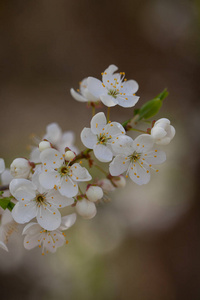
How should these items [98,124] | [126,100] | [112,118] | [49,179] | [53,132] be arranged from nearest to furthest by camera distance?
[49,179] → [98,124] → [126,100] → [53,132] → [112,118]

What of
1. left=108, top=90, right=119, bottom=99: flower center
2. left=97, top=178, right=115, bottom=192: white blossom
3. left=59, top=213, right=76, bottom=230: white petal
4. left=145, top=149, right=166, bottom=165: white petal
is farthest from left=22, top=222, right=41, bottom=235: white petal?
left=108, top=90, right=119, bottom=99: flower center

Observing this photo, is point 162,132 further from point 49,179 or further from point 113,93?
point 49,179

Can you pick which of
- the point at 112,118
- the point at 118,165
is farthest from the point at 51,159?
the point at 112,118

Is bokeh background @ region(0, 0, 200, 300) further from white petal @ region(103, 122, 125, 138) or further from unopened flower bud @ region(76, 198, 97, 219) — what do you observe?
white petal @ region(103, 122, 125, 138)

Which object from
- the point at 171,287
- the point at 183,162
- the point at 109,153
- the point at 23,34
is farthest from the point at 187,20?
the point at 109,153

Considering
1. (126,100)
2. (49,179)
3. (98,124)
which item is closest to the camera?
(49,179)

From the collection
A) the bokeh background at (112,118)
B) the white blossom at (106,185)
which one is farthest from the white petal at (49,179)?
the bokeh background at (112,118)
